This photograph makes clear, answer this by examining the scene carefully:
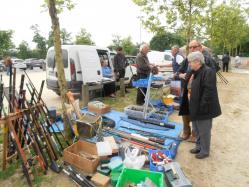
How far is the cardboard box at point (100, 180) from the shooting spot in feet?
10.3

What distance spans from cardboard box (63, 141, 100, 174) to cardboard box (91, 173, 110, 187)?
8.7 inches

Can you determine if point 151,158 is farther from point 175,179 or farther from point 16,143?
point 16,143

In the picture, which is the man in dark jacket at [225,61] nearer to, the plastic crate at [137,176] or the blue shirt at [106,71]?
the blue shirt at [106,71]

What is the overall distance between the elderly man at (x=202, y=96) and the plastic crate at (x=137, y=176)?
1.27 metres

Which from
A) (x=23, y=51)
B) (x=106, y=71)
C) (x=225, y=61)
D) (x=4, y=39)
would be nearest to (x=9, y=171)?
(x=106, y=71)

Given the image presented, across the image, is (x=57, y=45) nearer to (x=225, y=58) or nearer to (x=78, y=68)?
(x=78, y=68)

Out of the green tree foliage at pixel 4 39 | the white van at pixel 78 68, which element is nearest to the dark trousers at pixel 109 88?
the white van at pixel 78 68

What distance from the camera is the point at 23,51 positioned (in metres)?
44.1

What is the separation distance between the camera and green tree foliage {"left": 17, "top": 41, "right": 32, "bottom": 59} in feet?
144

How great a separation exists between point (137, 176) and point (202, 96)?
1.61 metres

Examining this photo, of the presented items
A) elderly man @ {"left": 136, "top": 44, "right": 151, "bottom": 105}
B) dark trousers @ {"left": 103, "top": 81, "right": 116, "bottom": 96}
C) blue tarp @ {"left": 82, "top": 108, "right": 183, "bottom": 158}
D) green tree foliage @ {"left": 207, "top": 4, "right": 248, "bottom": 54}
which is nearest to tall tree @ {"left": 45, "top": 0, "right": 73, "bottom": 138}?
blue tarp @ {"left": 82, "top": 108, "right": 183, "bottom": 158}

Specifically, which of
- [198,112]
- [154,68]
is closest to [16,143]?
[198,112]

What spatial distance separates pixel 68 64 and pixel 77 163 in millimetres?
4254

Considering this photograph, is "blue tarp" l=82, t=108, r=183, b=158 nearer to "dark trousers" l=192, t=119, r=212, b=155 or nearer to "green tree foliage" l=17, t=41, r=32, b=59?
"dark trousers" l=192, t=119, r=212, b=155
